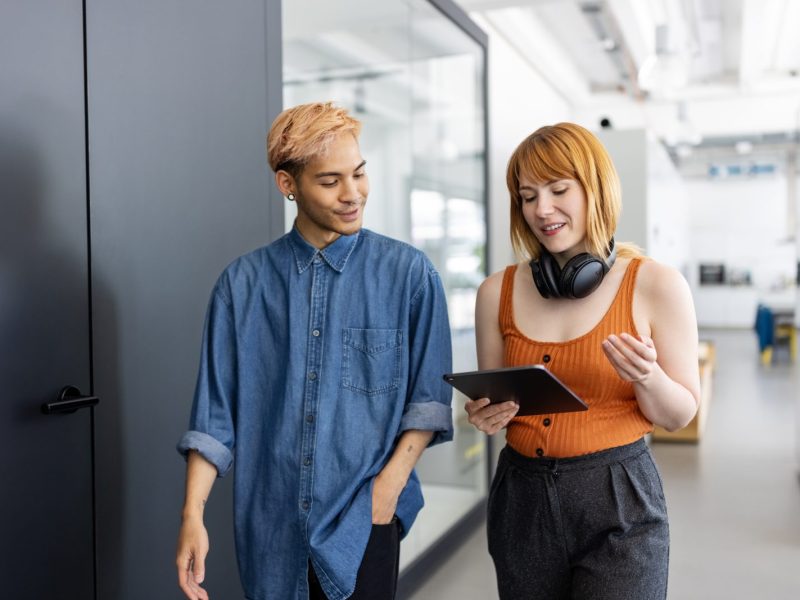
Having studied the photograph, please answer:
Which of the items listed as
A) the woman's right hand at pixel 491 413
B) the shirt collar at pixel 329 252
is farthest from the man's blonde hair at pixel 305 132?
the woman's right hand at pixel 491 413

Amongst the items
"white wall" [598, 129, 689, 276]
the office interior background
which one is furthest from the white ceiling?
"white wall" [598, 129, 689, 276]

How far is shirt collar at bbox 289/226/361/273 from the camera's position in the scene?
1.62m

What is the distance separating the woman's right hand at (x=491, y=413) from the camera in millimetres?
1654

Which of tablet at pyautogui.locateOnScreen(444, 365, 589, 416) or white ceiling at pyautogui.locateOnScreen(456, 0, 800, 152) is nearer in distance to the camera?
tablet at pyautogui.locateOnScreen(444, 365, 589, 416)

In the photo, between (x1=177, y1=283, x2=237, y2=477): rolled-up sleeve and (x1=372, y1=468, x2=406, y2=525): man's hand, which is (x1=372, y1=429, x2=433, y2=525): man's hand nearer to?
(x1=372, y1=468, x2=406, y2=525): man's hand

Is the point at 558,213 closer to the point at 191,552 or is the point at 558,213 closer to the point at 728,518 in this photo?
the point at 191,552

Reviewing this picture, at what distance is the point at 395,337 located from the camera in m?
1.60

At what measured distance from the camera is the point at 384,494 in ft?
5.13

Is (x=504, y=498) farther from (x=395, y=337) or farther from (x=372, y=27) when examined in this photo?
(x=372, y=27)

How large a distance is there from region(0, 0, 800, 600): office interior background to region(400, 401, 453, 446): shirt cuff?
0.86m

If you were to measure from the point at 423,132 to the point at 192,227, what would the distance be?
201 cm

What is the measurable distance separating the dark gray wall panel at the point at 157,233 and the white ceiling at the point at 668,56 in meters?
3.29

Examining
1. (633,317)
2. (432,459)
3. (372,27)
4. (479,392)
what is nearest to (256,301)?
(479,392)

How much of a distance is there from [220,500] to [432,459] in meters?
1.94
